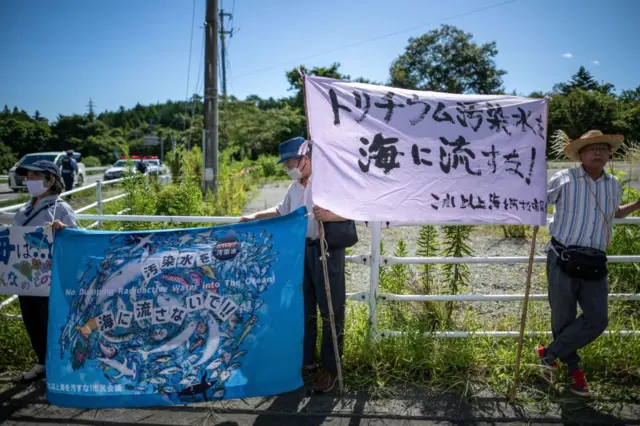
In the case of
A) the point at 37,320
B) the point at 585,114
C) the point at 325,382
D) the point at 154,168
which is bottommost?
the point at 325,382

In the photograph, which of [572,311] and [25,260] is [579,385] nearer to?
[572,311]

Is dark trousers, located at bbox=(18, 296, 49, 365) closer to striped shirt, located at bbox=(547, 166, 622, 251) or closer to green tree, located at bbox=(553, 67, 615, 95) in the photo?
striped shirt, located at bbox=(547, 166, 622, 251)

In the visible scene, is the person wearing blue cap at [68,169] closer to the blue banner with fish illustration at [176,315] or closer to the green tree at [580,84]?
the blue banner with fish illustration at [176,315]

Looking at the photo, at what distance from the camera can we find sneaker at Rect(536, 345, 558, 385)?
10.2 ft

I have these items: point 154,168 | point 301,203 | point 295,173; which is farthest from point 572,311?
point 154,168

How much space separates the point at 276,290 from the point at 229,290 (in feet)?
1.05

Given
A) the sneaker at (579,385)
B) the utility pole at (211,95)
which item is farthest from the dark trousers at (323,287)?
the utility pole at (211,95)

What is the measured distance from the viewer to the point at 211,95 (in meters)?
9.49

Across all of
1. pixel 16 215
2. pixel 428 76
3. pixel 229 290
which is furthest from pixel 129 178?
pixel 428 76

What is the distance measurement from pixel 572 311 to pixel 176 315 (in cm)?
285

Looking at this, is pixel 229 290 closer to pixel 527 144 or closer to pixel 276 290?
pixel 276 290

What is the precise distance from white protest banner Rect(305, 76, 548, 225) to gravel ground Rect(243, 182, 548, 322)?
1.51 m

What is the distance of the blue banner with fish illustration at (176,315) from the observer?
2.63m

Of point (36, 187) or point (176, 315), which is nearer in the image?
point (176, 315)
